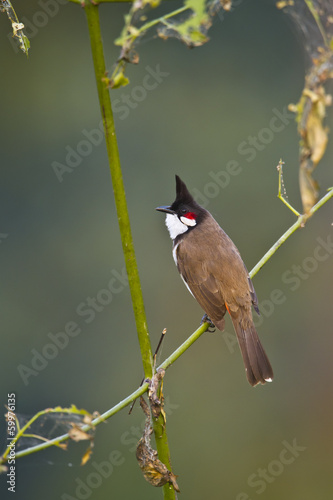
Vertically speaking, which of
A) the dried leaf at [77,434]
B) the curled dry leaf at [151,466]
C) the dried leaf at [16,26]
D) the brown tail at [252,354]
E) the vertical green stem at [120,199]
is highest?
the dried leaf at [16,26]

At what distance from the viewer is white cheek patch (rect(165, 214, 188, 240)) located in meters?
2.95

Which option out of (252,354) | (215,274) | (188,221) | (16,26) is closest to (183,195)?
(188,221)

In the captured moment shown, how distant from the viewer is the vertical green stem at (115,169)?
2.98ft

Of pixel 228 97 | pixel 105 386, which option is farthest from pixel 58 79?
pixel 105 386

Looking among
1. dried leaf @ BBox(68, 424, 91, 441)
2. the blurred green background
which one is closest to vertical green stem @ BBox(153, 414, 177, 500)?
dried leaf @ BBox(68, 424, 91, 441)

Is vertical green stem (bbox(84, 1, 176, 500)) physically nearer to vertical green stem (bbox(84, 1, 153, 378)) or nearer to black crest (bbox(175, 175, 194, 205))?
vertical green stem (bbox(84, 1, 153, 378))

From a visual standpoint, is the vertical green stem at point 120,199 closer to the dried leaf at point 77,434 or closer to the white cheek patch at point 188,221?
the dried leaf at point 77,434

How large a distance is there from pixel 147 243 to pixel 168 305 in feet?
1.79

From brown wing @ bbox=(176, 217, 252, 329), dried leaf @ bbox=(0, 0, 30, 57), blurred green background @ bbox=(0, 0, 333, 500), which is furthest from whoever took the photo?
blurred green background @ bbox=(0, 0, 333, 500)

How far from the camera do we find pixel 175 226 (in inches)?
118

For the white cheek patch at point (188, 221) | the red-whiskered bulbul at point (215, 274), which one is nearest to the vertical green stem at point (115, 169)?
the red-whiskered bulbul at point (215, 274)

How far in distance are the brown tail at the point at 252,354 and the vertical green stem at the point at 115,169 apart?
1.42 meters

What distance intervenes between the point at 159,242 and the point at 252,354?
2.60m

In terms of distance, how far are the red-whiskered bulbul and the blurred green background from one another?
6.10 ft
